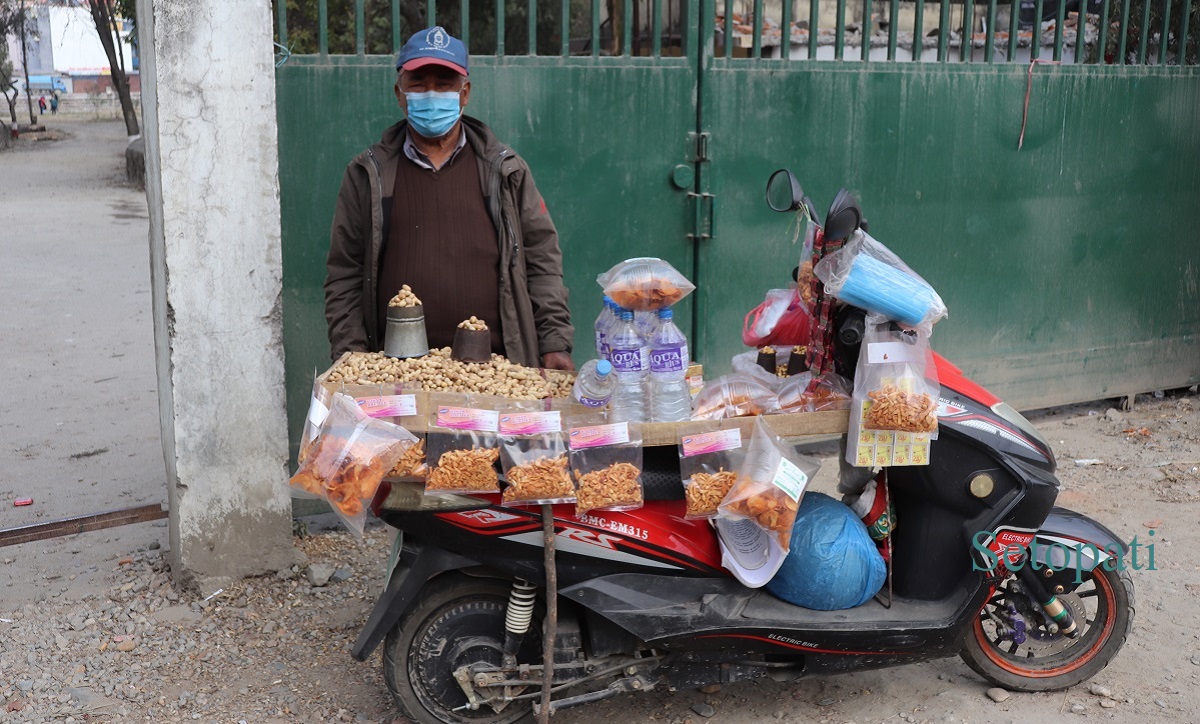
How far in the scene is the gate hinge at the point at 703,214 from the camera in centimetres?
495

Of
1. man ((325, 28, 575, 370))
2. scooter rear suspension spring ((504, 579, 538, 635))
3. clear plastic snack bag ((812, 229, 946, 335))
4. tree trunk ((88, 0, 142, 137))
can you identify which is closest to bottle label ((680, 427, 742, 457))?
clear plastic snack bag ((812, 229, 946, 335))

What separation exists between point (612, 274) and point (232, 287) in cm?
161

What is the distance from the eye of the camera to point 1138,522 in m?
4.72

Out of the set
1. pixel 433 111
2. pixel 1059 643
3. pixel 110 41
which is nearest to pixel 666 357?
pixel 433 111

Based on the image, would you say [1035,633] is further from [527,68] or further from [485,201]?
[527,68]

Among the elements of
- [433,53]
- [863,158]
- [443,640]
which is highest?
[433,53]

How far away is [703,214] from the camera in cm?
497

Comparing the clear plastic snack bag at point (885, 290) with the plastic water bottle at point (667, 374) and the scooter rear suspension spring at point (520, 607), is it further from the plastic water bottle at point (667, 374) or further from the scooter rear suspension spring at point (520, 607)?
the scooter rear suspension spring at point (520, 607)

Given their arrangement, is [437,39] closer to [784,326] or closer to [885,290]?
[784,326]

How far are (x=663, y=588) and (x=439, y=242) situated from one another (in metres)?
1.29

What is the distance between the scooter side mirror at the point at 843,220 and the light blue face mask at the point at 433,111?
1.19 m

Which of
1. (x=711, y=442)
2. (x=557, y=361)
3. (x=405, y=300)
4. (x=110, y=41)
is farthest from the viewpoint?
(x=110, y=41)

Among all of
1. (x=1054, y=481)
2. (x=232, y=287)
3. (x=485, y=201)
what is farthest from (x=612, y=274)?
(x=232, y=287)

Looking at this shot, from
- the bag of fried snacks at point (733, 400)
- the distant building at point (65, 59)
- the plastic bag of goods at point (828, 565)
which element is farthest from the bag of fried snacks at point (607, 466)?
the distant building at point (65, 59)
